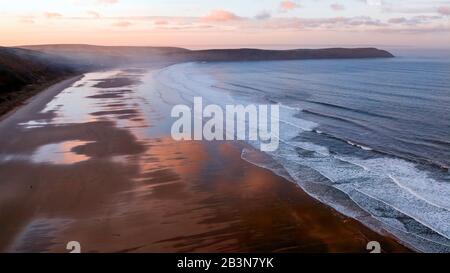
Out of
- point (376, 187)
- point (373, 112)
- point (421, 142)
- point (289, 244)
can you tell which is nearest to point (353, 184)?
point (376, 187)

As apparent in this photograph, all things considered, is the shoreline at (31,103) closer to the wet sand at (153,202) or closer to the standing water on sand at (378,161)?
the wet sand at (153,202)

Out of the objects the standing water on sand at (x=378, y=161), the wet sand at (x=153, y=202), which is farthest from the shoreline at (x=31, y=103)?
the standing water on sand at (x=378, y=161)

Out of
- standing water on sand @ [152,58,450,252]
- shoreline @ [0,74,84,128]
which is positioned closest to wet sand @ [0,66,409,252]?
standing water on sand @ [152,58,450,252]

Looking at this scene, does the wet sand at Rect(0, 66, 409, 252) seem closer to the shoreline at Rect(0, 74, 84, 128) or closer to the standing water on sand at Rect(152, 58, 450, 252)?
the standing water on sand at Rect(152, 58, 450, 252)

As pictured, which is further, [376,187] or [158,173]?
[158,173]

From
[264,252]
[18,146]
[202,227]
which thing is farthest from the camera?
[18,146]

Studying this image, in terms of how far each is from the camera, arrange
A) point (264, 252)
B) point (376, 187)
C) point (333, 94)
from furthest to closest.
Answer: point (333, 94) < point (376, 187) < point (264, 252)

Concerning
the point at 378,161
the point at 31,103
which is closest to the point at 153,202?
the point at 378,161
